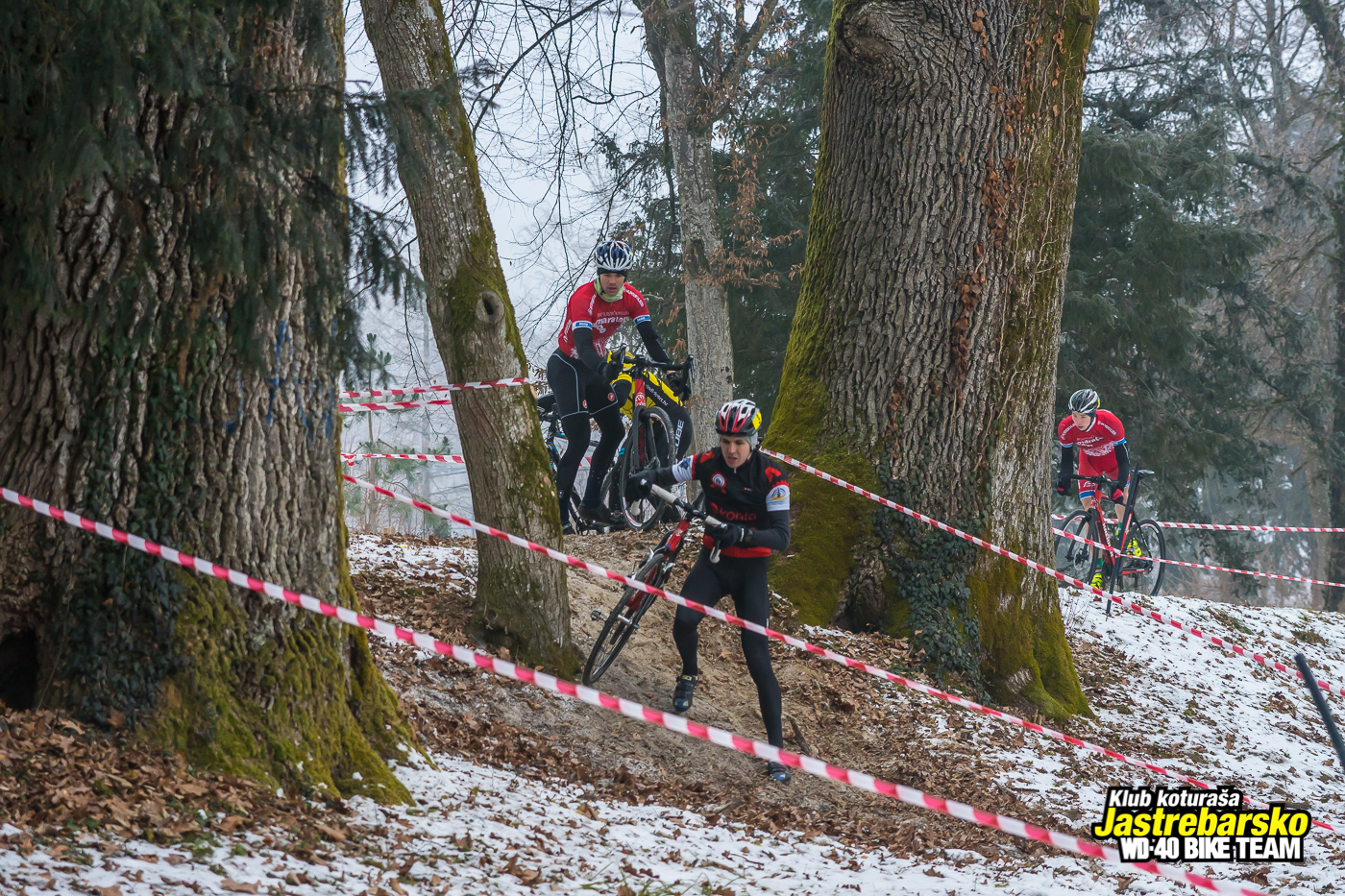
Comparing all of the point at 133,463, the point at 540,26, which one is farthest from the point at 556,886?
the point at 540,26

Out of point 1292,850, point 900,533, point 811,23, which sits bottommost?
point 1292,850

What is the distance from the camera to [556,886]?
3727 mm

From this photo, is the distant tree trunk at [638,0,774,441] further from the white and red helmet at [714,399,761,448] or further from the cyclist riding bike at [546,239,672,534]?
the white and red helmet at [714,399,761,448]

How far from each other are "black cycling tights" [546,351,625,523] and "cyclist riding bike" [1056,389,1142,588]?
5.31 meters

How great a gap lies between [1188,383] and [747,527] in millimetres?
15537

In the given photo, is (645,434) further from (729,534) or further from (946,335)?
(729,534)

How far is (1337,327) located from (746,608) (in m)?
20.3

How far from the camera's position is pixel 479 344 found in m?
5.96

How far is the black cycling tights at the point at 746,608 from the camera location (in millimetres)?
5875

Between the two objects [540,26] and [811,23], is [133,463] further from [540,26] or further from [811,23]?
[811,23]

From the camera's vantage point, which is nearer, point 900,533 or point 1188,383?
point 900,533

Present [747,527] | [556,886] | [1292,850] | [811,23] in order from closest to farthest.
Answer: [556,886], [1292,850], [747,527], [811,23]

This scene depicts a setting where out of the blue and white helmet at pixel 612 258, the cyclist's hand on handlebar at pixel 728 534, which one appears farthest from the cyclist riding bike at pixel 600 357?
the cyclist's hand on handlebar at pixel 728 534

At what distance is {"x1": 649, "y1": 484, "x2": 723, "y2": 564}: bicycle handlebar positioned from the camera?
574 centimetres
